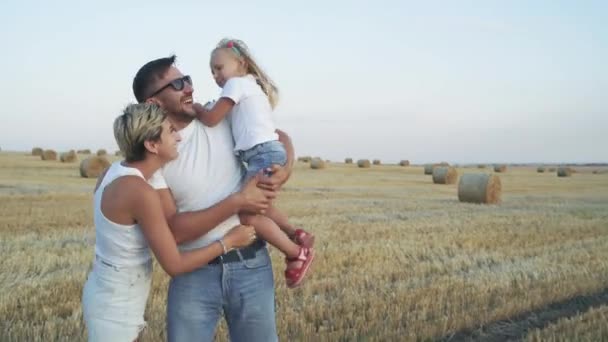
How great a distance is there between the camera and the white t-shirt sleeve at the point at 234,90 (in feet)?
11.1

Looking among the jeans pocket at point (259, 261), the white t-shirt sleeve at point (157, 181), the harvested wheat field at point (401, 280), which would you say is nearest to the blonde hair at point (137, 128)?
the white t-shirt sleeve at point (157, 181)

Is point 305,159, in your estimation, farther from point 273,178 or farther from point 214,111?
point 273,178

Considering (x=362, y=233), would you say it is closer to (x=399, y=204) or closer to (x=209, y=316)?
(x=399, y=204)

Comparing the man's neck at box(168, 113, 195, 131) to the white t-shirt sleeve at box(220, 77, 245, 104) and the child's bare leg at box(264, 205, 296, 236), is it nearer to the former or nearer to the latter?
the white t-shirt sleeve at box(220, 77, 245, 104)

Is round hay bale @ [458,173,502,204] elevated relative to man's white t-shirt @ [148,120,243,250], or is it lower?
lower

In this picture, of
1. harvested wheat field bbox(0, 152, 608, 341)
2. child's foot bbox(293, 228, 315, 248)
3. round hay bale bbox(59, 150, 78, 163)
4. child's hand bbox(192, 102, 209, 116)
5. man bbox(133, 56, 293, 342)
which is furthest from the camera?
round hay bale bbox(59, 150, 78, 163)

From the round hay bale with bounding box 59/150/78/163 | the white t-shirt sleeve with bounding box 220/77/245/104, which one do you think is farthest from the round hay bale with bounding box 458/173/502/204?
the round hay bale with bounding box 59/150/78/163

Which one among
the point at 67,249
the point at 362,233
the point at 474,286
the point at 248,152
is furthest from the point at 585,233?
the point at 248,152

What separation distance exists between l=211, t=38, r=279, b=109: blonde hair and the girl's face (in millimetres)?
26

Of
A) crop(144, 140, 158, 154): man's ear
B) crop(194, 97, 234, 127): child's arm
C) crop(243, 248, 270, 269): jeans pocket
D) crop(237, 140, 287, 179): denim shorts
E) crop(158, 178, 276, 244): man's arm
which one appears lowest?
crop(243, 248, 270, 269): jeans pocket

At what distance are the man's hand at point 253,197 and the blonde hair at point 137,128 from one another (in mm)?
471

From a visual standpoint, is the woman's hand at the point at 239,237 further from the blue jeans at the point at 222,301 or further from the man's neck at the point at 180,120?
the man's neck at the point at 180,120

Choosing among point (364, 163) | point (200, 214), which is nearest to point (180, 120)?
point (200, 214)

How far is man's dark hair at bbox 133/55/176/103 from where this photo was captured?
3.03 metres
